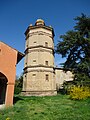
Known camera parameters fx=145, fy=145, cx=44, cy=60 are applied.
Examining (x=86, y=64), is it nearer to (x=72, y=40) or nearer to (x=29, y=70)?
(x=72, y=40)

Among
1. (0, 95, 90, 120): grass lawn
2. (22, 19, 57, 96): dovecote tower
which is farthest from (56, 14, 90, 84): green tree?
(0, 95, 90, 120): grass lawn

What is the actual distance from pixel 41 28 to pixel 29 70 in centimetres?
944

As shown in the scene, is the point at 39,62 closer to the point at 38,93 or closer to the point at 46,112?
the point at 38,93

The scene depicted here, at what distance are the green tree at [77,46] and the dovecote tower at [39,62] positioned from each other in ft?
9.41

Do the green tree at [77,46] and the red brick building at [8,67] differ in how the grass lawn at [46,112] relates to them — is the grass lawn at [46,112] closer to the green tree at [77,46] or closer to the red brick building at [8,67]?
the red brick building at [8,67]

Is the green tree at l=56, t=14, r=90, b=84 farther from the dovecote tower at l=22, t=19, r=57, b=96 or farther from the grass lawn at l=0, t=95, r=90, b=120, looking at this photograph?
the grass lawn at l=0, t=95, r=90, b=120

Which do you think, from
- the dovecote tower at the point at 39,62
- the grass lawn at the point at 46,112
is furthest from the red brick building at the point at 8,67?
the dovecote tower at the point at 39,62

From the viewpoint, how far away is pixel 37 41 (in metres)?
30.4

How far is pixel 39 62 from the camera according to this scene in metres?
28.9

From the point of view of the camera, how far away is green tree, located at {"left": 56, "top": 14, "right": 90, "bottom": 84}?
2581cm

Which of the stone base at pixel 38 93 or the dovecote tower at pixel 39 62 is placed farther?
the dovecote tower at pixel 39 62

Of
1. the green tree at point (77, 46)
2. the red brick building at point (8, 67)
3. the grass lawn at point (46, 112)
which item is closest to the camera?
the grass lawn at point (46, 112)

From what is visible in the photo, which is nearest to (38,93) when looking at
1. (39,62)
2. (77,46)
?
(39,62)

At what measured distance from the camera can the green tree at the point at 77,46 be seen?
84.7 feet
